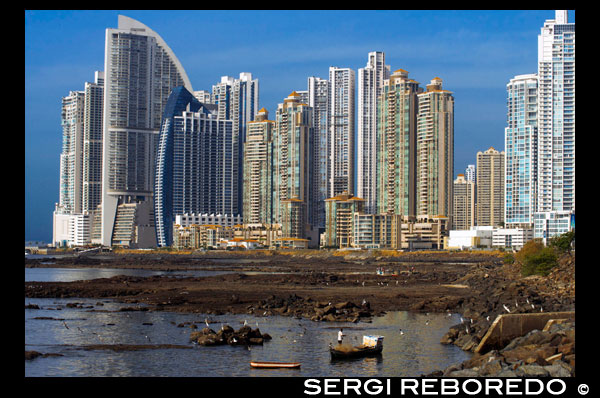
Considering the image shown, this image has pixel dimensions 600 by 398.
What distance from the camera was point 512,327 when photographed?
1169 inches

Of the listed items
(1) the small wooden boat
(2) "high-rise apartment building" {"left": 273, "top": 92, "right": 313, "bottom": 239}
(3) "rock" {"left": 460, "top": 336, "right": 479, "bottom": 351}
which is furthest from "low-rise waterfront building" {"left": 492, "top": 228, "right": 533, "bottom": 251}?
(1) the small wooden boat

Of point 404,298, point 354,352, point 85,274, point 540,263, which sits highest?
point 540,263

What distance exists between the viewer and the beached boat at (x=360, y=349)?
3064 centimetres

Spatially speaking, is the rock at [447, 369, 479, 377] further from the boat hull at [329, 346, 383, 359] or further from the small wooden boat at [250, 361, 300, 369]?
the boat hull at [329, 346, 383, 359]

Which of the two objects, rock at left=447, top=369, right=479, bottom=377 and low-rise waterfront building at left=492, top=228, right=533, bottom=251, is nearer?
rock at left=447, top=369, right=479, bottom=377

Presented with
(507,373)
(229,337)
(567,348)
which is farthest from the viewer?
(229,337)

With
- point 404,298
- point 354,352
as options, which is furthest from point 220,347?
point 404,298

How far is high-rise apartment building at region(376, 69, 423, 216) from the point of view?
531 ft

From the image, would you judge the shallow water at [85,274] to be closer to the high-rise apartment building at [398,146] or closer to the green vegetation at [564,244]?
the green vegetation at [564,244]

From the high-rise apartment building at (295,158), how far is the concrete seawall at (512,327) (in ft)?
475

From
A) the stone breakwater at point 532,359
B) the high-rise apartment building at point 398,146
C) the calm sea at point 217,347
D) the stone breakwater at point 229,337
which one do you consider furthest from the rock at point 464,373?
the high-rise apartment building at point 398,146

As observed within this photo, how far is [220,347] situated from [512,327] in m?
11.5

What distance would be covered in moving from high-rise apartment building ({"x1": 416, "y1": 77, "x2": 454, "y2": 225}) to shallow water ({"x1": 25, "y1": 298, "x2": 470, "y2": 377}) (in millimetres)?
114155

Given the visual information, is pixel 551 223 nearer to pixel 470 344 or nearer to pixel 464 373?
pixel 470 344
